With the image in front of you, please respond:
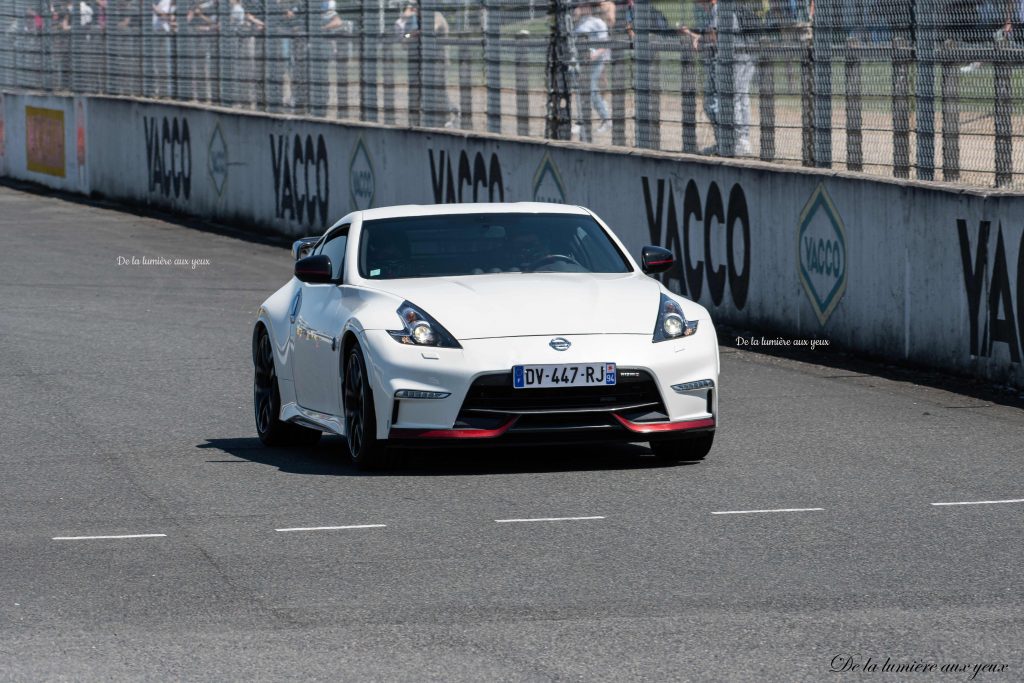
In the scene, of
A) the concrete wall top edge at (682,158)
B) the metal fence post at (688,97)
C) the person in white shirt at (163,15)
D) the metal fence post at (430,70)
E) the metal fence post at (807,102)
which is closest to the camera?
the concrete wall top edge at (682,158)

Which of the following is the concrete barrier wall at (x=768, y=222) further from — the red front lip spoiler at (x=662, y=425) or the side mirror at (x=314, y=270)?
the side mirror at (x=314, y=270)

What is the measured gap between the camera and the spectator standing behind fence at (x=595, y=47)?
19.4m

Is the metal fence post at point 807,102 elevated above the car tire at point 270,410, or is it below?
above

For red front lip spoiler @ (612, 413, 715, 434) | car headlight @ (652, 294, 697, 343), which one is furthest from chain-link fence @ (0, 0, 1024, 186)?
red front lip spoiler @ (612, 413, 715, 434)

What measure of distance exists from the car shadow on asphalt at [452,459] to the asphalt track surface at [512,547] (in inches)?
1.4

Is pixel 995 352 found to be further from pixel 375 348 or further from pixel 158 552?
pixel 158 552

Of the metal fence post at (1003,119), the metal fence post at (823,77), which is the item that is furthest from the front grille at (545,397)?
the metal fence post at (823,77)

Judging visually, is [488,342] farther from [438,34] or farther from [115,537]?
[438,34]

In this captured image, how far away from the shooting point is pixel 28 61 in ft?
116

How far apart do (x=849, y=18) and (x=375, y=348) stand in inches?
283

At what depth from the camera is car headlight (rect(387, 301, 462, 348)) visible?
30.4ft

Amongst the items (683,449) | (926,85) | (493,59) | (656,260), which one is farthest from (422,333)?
(493,59)

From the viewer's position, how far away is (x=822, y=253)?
15.0 m

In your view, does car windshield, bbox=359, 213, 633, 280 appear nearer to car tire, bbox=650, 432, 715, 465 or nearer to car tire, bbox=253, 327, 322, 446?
car tire, bbox=253, 327, 322, 446
